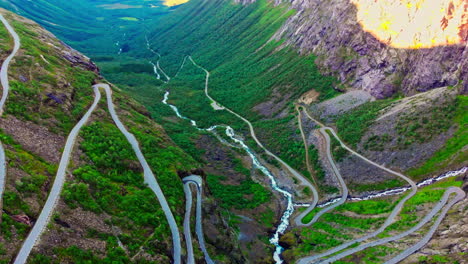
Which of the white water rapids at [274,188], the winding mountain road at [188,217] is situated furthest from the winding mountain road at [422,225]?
the winding mountain road at [188,217]

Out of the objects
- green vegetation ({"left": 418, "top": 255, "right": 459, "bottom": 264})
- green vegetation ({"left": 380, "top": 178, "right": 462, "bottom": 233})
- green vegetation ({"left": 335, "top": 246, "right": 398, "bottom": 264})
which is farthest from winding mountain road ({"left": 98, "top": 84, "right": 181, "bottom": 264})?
green vegetation ({"left": 380, "top": 178, "right": 462, "bottom": 233})

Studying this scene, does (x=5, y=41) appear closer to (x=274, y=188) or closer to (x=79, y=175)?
(x=79, y=175)

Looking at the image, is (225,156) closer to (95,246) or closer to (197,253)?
(197,253)

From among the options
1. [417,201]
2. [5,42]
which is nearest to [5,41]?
[5,42]

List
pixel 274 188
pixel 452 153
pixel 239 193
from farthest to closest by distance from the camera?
pixel 274 188, pixel 239 193, pixel 452 153

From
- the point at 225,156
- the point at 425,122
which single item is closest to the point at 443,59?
the point at 425,122

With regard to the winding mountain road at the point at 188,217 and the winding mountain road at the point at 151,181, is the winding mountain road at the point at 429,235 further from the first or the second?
the winding mountain road at the point at 151,181
